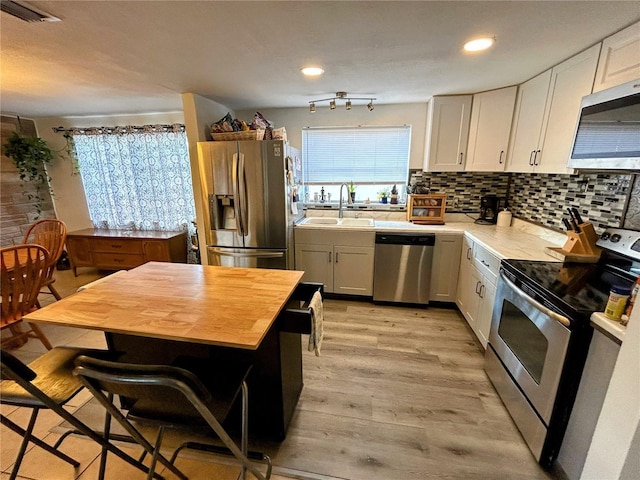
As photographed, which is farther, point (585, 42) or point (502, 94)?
point (502, 94)

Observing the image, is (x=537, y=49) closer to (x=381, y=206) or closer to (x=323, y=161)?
(x=381, y=206)

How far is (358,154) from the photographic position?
339 cm

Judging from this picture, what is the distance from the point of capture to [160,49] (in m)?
1.68

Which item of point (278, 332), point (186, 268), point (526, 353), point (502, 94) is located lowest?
point (526, 353)

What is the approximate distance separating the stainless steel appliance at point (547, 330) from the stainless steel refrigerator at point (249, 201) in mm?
1935

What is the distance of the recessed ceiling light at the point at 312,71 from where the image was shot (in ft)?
6.62

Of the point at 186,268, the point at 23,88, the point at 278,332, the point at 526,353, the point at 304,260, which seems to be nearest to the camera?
Answer: the point at 278,332

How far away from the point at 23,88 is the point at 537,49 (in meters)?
4.09

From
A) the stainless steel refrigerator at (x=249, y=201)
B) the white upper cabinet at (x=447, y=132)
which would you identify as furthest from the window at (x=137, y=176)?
the white upper cabinet at (x=447, y=132)

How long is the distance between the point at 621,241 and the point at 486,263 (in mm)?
739

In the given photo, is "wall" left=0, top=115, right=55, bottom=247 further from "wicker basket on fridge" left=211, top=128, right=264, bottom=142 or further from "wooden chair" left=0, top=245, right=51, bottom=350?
"wicker basket on fridge" left=211, top=128, right=264, bottom=142

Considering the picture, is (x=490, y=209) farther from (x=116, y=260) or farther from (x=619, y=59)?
(x=116, y=260)

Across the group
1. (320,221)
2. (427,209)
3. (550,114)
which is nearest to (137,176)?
(320,221)

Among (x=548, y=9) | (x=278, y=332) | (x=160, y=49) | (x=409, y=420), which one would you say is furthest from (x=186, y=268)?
(x=548, y=9)
